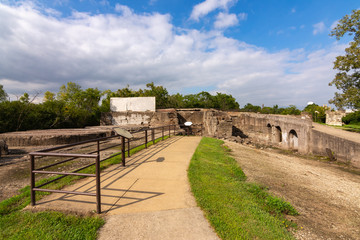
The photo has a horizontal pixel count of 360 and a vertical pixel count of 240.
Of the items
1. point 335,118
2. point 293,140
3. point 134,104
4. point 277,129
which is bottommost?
point 293,140

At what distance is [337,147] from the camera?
1205 cm

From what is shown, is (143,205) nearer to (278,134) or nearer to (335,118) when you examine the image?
(278,134)

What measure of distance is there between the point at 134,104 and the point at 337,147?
61.3 ft

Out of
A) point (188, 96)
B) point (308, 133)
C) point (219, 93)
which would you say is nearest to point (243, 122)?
point (308, 133)

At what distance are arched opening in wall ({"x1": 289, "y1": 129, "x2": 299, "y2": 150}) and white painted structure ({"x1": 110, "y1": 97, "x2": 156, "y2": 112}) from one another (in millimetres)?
14883

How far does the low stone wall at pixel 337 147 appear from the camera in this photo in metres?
10.8

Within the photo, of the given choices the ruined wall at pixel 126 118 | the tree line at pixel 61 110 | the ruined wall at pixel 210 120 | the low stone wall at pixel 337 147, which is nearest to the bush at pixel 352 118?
the tree line at pixel 61 110

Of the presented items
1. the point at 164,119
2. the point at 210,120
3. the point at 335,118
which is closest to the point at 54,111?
the point at 164,119

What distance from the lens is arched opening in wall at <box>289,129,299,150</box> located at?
56.1 feet

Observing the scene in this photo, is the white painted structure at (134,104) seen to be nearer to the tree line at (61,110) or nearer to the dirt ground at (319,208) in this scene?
the tree line at (61,110)

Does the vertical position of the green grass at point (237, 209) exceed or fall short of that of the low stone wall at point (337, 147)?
it exceeds it

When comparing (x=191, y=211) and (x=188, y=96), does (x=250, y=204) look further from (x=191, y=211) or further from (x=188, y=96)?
(x=188, y=96)

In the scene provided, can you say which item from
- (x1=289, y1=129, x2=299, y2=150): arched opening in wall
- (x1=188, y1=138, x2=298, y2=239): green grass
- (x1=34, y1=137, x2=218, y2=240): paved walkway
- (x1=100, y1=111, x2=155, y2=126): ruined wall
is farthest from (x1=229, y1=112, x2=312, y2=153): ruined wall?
(x1=34, y1=137, x2=218, y2=240): paved walkway

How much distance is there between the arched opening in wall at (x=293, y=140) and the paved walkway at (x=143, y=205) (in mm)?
16889
